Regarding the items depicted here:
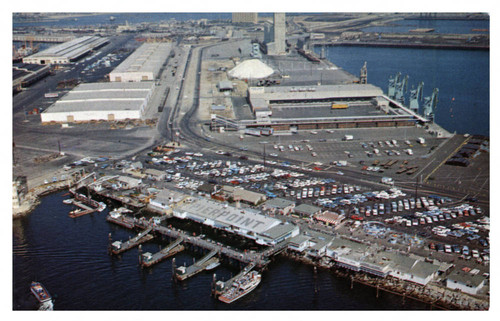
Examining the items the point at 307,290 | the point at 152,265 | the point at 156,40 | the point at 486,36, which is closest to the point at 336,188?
the point at 307,290

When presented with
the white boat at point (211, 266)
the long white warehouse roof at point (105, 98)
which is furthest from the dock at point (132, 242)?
the long white warehouse roof at point (105, 98)

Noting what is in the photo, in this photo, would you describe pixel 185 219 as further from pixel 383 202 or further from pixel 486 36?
pixel 486 36

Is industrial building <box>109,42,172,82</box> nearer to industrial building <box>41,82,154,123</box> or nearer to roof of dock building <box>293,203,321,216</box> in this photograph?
industrial building <box>41,82,154,123</box>

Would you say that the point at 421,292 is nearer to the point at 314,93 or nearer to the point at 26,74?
the point at 314,93

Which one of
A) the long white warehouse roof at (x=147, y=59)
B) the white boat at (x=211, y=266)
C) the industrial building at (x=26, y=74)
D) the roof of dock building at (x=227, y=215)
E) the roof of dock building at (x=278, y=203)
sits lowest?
the white boat at (x=211, y=266)

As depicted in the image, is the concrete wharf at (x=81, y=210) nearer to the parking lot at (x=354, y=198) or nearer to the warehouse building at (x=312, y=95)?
the parking lot at (x=354, y=198)

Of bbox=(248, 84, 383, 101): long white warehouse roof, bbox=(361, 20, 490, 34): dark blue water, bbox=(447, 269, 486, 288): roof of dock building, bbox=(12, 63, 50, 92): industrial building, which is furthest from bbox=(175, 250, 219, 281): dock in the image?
bbox=(361, 20, 490, 34): dark blue water
